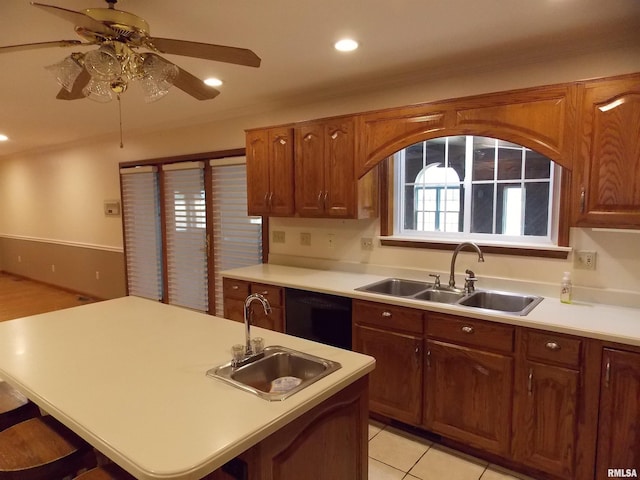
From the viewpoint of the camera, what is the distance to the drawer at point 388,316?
2.51 metres

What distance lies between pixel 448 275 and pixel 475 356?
0.80m

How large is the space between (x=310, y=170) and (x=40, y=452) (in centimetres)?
241

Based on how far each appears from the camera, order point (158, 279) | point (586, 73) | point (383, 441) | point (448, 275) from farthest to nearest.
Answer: point (158, 279) → point (448, 275) → point (383, 441) → point (586, 73)

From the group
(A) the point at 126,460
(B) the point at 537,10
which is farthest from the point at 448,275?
(A) the point at 126,460

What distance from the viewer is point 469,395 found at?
235 centimetres

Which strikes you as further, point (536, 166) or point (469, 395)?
point (536, 166)

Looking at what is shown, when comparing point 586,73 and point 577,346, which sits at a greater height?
point 586,73

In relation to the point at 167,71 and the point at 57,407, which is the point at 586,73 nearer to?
the point at 167,71

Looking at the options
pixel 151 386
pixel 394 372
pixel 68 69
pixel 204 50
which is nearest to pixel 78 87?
pixel 68 69

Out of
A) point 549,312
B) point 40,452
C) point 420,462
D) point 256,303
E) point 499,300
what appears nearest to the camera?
point 40,452

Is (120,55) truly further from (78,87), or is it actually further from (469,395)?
(469,395)

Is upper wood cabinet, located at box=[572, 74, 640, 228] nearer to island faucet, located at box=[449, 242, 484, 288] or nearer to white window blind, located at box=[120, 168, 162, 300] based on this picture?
island faucet, located at box=[449, 242, 484, 288]

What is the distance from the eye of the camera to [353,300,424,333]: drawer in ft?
8.23

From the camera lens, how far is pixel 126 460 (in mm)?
1044
